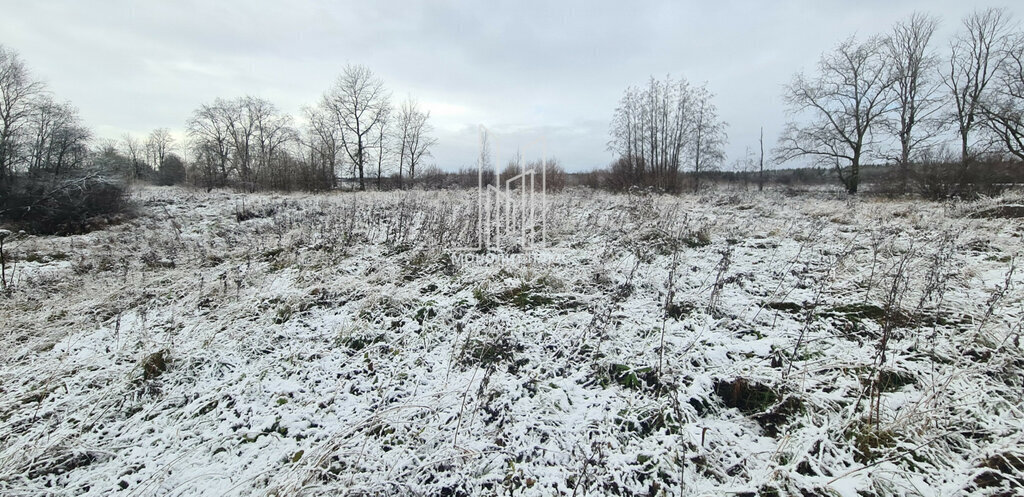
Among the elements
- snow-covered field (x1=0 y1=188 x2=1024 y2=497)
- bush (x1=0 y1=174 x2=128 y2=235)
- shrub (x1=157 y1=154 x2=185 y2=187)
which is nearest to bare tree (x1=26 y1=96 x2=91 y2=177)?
bush (x1=0 y1=174 x2=128 y2=235)

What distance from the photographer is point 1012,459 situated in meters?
1.74

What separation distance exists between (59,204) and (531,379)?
47.5 ft

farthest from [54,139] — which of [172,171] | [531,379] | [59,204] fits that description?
[172,171]

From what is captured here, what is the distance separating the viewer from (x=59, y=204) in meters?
9.58

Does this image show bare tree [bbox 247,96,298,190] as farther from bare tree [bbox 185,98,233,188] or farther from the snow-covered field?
the snow-covered field

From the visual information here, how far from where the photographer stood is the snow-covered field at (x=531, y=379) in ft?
6.40

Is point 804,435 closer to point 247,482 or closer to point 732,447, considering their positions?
point 732,447

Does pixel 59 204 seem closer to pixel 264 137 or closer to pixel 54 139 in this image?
pixel 54 139

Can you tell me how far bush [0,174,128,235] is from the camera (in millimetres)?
9320

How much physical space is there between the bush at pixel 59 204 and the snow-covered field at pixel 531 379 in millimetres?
6614

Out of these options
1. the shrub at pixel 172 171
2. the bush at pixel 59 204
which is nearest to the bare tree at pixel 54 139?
the bush at pixel 59 204

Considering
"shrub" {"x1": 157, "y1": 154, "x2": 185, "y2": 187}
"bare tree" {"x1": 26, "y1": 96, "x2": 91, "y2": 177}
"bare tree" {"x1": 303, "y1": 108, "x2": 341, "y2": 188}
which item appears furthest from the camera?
"shrub" {"x1": 157, "y1": 154, "x2": 185, "y2": 187}

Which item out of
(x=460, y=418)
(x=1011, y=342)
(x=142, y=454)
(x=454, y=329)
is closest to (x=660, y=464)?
(x=460, y=418)

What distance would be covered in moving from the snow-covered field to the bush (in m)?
6.61
